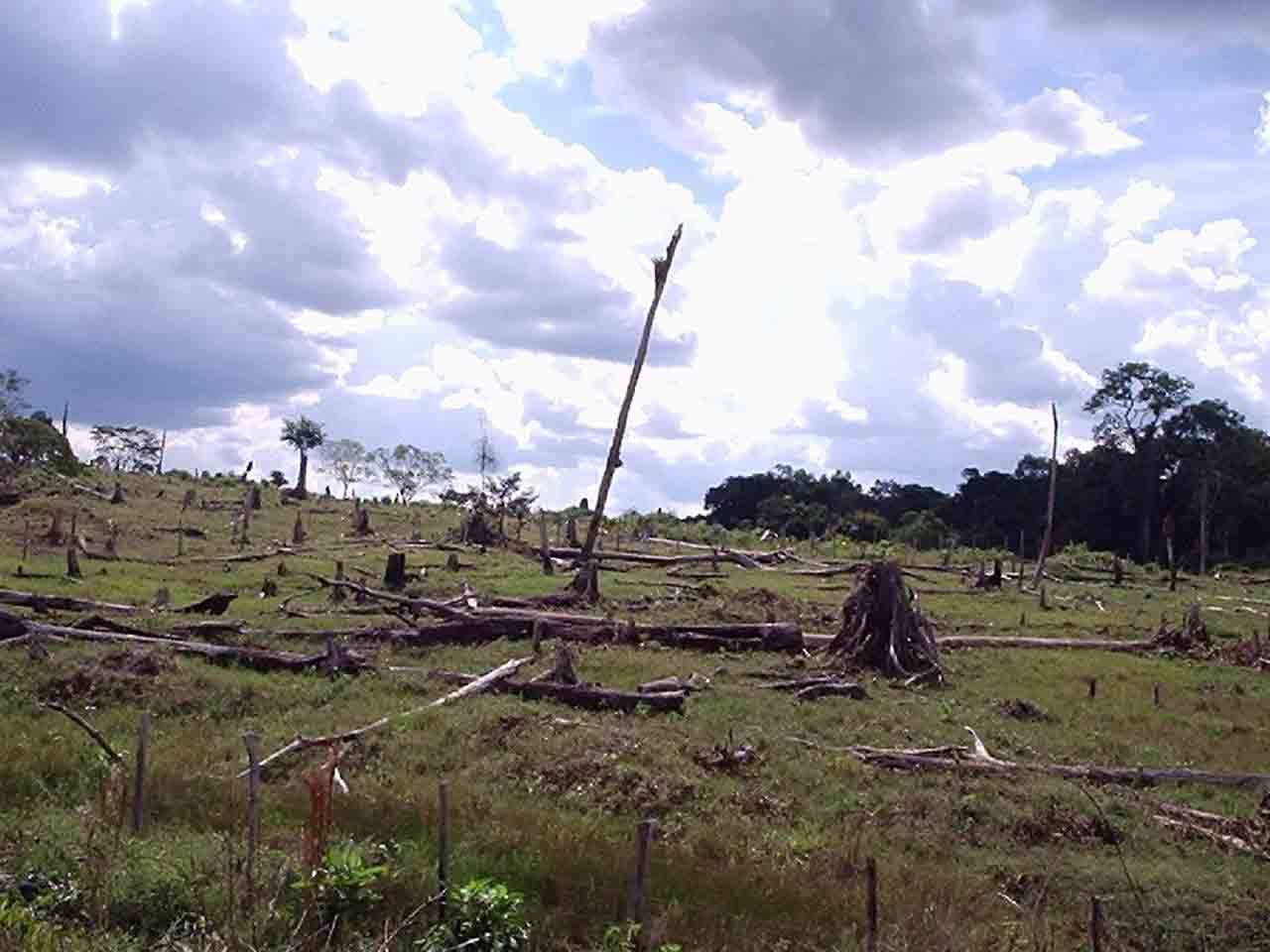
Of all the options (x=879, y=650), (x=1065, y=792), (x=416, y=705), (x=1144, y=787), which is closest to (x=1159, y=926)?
(x=1065, y=792)

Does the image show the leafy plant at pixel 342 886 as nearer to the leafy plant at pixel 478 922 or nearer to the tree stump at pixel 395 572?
the leafy plant at pixel 478 922

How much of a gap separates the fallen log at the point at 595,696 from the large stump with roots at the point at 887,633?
5.18 metres

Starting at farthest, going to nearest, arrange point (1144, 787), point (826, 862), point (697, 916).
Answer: point (1144, 787)
point (826, 862)
point (697, 916)

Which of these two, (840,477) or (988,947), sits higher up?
(840,477)

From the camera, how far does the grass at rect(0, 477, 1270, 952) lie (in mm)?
10000

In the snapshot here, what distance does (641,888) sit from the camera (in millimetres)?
9062

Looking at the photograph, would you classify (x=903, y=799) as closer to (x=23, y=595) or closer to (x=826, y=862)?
(x=826, y=862)

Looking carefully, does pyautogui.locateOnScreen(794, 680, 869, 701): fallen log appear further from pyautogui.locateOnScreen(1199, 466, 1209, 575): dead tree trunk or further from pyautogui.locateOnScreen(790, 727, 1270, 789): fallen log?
pyautogui.locateOnScreen(1199, 466, 1209, 575): dead tree trunk

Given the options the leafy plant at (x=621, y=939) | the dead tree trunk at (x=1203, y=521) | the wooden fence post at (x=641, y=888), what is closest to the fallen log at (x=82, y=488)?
the dead tree trunk at (x=1203, y=521)

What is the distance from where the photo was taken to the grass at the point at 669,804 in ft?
32.8

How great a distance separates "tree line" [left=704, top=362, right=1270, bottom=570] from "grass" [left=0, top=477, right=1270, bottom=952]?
44375 millimetres

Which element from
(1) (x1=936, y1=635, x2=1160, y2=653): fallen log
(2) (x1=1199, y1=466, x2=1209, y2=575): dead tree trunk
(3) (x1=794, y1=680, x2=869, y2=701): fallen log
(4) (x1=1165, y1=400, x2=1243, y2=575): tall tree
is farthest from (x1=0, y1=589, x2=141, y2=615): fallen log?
(4) (x1=1165, y1=400, x2=1243, y2=575): tall tree

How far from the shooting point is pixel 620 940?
30.6 feet

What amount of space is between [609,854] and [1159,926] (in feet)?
15.0
